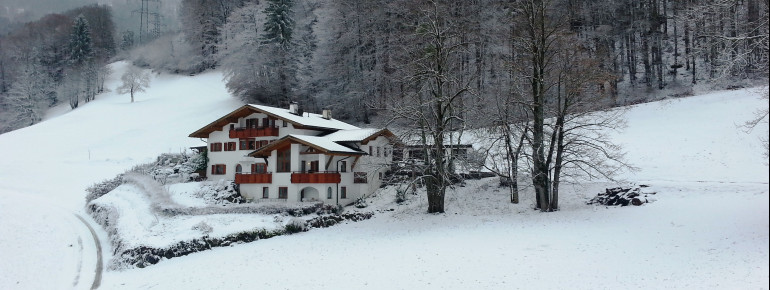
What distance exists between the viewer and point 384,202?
32438mm

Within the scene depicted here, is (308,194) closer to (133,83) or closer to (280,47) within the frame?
(280,47)

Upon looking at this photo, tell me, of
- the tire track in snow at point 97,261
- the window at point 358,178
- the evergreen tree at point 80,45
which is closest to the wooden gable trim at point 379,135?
the window at point 358,178

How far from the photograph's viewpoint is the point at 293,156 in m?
33.5

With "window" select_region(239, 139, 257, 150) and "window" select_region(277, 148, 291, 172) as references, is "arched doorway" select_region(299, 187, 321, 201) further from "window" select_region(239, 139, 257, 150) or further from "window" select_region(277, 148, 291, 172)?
"window" select_region(239, 139, 257, 150)

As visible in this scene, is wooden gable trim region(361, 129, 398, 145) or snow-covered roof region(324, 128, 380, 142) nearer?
snow-covered roof region(324, 128, 380, 142)

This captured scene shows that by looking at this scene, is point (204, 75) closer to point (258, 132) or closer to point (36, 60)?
point (36, 60)

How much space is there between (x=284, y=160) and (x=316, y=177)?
3179 millimetres

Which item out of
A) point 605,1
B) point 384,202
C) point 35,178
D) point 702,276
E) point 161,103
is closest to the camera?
point 702,276

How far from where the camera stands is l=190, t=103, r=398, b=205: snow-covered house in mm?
32906

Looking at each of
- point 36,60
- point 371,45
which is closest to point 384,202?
point 371,45

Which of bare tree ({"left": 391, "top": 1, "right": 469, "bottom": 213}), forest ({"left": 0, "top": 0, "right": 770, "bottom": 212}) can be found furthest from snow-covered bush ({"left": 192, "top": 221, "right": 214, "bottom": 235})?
bare tree ({"left": 391, "top": 1, "right": 469, "bottom": 213})

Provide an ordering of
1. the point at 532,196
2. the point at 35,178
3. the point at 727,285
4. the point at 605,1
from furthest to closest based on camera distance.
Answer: the point at 605,1 < the point at 35,178 < the point at 532,196 < the point at 727,285

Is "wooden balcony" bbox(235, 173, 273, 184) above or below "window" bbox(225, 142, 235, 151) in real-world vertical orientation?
below

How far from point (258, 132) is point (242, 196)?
17.8 feet
